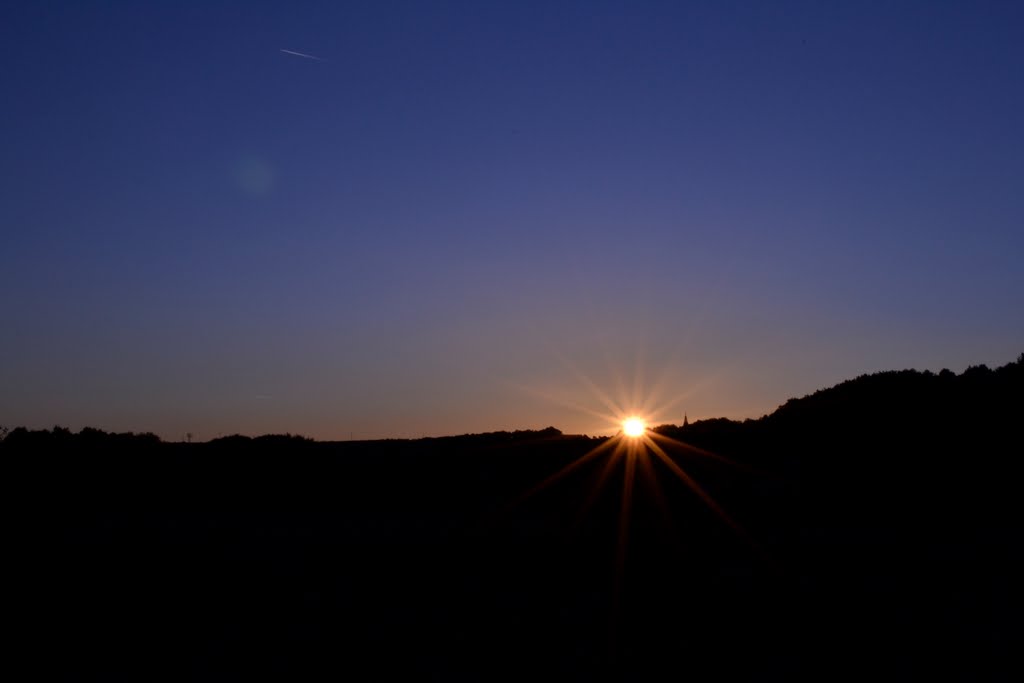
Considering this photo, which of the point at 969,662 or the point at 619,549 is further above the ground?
the point at 619,549

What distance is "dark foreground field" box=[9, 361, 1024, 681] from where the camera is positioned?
10.2 meters

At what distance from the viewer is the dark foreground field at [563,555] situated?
10.2 metres

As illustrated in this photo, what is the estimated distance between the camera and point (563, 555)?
48.6ft

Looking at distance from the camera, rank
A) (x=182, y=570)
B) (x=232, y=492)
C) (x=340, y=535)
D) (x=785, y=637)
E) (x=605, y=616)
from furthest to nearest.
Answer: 1. (x=232, y=492)
2. (x=340, y=535)
3. (x=182, y=570)
4. (x=605, y=616)
5. (x=785, y=637)

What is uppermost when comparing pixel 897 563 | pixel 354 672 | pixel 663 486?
pixel 663 486

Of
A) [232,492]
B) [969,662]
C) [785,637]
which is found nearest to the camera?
[969,662]

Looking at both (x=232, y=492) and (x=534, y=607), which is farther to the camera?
(x=232, y=492)

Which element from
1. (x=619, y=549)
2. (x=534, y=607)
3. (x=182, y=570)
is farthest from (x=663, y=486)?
(x=182, y=570)

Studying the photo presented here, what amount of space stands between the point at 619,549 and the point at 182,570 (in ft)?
24.4

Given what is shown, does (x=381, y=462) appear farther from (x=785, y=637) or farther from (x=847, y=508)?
(x=785, y=637)

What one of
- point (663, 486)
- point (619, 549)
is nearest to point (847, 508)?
point (663, 486)

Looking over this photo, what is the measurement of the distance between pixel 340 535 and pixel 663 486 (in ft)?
24.7

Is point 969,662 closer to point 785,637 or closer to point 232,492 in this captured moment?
point 785,637

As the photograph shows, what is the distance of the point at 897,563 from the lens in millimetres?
13805
